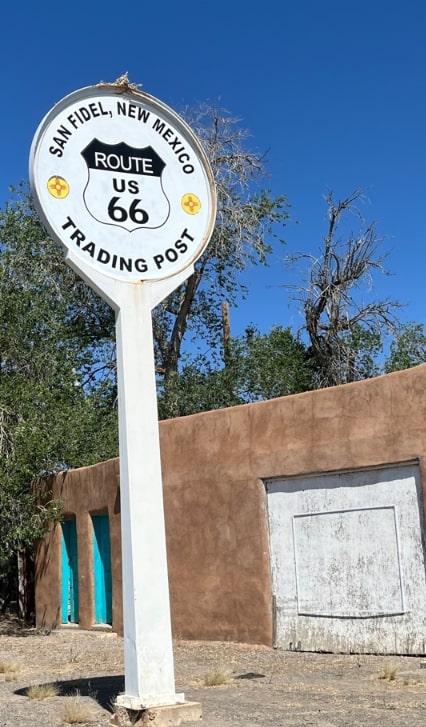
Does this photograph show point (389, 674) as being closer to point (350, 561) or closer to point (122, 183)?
point (350, 561)

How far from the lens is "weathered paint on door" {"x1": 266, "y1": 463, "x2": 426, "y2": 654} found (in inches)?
419

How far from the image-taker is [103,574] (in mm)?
15945

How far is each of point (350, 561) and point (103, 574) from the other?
6.10 m

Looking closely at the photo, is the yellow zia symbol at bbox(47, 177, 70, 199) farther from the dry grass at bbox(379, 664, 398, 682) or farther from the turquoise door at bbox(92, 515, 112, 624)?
the turquoise door at bbox(92, 515, 112, 624)

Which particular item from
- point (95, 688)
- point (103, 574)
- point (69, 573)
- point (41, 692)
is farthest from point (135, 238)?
point (69, 573)

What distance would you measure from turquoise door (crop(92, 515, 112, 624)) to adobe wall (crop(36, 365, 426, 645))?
819mm

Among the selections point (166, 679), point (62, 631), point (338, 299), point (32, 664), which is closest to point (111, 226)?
point (166, 679)

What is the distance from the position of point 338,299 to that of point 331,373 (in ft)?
6.56

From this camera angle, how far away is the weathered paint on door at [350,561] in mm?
10648

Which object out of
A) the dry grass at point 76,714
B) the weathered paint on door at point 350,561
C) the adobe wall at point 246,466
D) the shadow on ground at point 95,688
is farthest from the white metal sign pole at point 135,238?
the weathered paint on door at point 350,561

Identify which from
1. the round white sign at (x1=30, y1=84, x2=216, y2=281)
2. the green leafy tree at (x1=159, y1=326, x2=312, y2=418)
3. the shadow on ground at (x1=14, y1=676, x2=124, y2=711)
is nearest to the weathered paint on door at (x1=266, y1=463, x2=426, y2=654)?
the shadow on ground at (x1=14, y1=676, x2=124, y2=711)

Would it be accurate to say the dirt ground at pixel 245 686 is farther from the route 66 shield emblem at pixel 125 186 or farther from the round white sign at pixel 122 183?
the route 66 shield emblem at pixel 125 186

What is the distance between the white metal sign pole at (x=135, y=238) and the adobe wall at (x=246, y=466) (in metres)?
3.95

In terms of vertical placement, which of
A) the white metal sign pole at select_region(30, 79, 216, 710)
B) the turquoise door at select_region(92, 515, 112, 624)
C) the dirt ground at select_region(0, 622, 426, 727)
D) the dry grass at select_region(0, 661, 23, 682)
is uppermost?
the white metal sign pole at select_region(30, 79, 216, 710)
